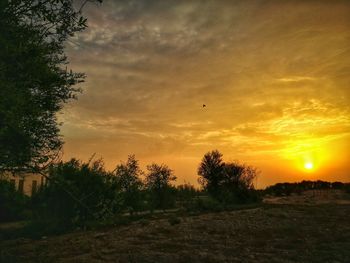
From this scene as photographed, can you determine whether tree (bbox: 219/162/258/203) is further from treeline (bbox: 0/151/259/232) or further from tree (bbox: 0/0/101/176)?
tree (bbox: 0/0/101/176)

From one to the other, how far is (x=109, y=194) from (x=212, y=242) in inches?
198

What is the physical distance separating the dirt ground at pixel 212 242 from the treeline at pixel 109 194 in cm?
126

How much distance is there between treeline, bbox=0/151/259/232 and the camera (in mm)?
11263

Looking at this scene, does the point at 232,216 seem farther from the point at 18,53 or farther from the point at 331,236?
the point at 18,53

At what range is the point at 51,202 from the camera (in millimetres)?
18656

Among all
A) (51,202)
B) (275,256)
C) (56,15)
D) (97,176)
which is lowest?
(275,256)

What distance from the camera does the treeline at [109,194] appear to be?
11.3 meters

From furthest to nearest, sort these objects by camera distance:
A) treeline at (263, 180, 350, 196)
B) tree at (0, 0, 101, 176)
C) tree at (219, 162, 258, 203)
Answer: treeline at (263, 180, 350, 196)
tree at (219, 162, 258, 203)
tree at (0, 0, 101, 176)

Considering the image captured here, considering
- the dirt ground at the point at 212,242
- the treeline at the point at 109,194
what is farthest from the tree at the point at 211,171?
the dirt ground at the point at 212,242

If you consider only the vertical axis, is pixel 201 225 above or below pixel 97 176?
below

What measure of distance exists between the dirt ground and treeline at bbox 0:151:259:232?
1.26 metres

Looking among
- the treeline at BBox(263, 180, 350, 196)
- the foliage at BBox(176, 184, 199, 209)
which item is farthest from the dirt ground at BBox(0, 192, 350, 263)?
the treeline at BBox(263, 180, 350, 196)

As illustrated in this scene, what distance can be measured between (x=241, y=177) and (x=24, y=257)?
2415 cm

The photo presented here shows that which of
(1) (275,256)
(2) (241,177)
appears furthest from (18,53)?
(2) (241,177)
